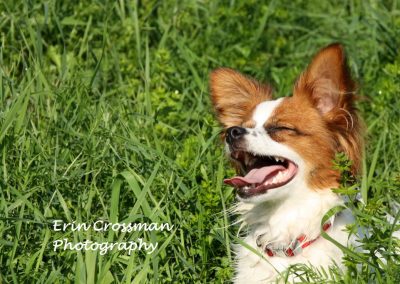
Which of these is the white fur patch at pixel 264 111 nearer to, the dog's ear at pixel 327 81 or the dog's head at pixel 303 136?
the dog's head at pixel 303 136

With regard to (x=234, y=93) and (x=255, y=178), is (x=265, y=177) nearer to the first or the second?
(x=255, y=178)

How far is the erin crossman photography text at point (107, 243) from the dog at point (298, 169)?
0.46 metres

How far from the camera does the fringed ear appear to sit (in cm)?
431

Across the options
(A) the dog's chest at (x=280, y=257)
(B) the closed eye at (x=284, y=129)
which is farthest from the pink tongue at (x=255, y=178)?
(A) the dog's chest at (x=280, y=257)

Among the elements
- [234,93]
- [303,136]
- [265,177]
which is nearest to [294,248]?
[265,177]

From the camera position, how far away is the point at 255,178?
4.33m

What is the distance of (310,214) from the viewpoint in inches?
171

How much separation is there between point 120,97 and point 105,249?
65.1 inches

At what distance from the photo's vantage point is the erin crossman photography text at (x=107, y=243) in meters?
4.24

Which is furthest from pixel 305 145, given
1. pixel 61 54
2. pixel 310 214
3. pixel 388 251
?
pixel 61 54

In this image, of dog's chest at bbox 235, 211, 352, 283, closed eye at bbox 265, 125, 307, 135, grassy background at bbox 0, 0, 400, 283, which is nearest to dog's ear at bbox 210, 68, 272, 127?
grassy background at bbox 0, 0, 400, 283

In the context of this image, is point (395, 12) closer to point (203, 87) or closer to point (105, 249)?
point (203, 87)

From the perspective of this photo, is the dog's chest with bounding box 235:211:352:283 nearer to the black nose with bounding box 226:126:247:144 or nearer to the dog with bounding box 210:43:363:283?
the dog with bounding box 210:43:363:283

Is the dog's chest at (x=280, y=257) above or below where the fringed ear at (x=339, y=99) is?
below
